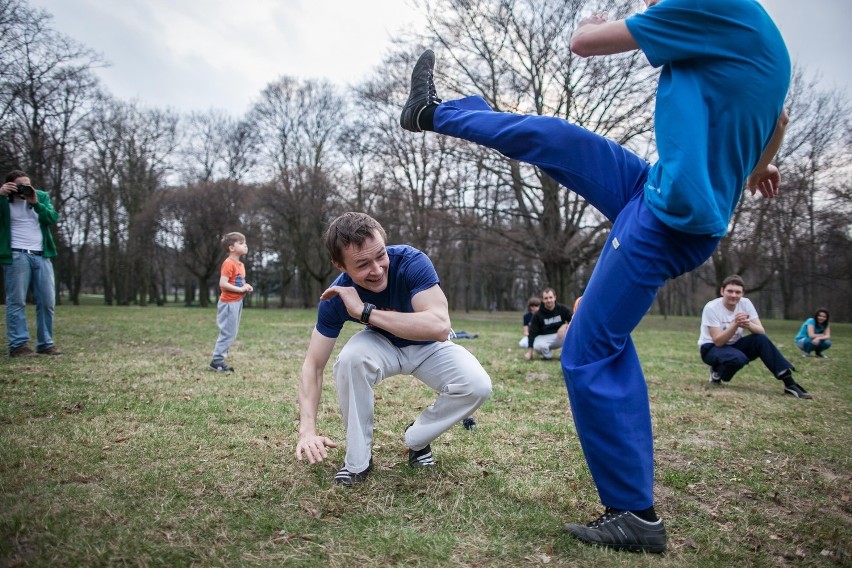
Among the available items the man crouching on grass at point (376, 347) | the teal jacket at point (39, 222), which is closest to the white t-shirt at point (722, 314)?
the man crouching on grass at point (376, 347)

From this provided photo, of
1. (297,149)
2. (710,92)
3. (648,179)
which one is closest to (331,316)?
(648,179)

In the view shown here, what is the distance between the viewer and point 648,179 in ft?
7.68

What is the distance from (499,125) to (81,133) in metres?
32.9

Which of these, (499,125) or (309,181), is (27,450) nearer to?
(499,125)

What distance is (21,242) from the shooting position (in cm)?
708

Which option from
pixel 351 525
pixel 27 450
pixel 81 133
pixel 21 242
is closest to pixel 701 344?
pixel 351 525

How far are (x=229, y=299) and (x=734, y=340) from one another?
693cm

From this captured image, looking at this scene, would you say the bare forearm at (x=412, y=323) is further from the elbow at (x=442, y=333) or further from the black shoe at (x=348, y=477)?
the black shoe at (x=348, y=477)

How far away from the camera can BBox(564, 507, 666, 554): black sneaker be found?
2.25 m

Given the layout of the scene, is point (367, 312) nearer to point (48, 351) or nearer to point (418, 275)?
point (418, 275)

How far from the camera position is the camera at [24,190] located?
6938mm

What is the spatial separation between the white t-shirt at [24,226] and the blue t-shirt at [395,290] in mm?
6178

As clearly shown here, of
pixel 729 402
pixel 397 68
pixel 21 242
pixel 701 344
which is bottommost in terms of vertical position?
pixel 729 402

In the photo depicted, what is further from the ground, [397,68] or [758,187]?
[397,68]
